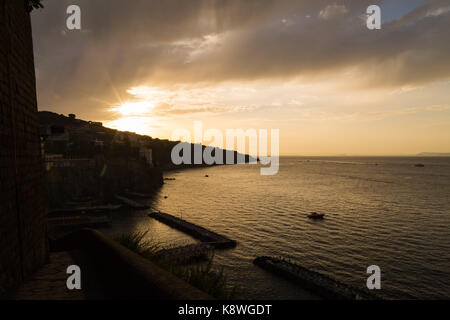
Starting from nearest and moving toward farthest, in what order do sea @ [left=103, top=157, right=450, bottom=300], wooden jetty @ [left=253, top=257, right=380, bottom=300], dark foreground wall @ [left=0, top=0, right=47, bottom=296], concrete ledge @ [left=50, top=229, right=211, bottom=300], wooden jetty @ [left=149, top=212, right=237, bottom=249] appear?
concrete ledge @ [left=50, top=229, right=211, bottom=300] → dark foreground wall @ [left=0, top=0, right=47, bottom=296] → wooden jetty @ [left=253, top=257, right=380, bottom=300] → sea @ [left=103, top=157, right=450, bottom=300] → wooden jetty @ [left=149, top=212, right=237, bottom=249]

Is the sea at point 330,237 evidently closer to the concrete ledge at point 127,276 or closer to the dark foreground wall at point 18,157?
the concrete ledge at point 127,276

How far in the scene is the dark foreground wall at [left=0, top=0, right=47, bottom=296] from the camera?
6.32 meters

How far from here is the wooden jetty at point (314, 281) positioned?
23703 mm

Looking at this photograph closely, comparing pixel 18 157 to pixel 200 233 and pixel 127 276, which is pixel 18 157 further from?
pixel 200 233

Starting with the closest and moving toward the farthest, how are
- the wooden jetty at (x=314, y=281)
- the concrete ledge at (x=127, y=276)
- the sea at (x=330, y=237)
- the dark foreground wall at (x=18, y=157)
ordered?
the concrete ledge at (x=127, y=276), the dark foreground wall at (x=18, y=157), the wooden jetty at (x=314, y=281), the sea at (x=330, y=237)

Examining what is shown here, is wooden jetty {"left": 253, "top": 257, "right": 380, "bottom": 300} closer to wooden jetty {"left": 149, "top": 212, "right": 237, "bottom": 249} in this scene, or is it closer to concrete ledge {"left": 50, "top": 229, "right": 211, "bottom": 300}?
wooden jetty {"left": 149, "top": 212, "right": 237, "bottom": 249}

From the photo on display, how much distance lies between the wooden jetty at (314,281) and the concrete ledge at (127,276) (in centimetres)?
2164

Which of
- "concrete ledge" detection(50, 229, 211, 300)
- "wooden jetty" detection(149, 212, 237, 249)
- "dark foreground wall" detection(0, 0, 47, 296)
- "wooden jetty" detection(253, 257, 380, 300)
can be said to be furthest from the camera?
"wooden jetty" detection(149, 212, 237, 249)

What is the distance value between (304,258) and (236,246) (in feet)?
31.5

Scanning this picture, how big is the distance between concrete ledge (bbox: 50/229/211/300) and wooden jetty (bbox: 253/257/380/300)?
2164 cm

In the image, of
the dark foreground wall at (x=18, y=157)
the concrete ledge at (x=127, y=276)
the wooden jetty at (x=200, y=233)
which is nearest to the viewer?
the concrete ledge at (x=127, y=276)

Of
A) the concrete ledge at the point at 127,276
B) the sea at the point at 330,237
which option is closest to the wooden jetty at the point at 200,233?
the sea at the point at 330,237

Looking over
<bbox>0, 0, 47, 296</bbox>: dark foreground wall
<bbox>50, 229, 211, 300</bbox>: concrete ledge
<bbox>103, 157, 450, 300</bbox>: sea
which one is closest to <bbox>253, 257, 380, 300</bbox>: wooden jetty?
<bbox>103, 157, 450, 300</bbox>: sea
